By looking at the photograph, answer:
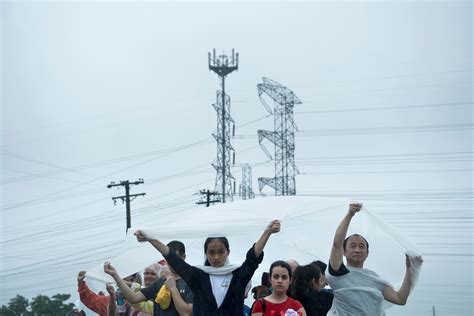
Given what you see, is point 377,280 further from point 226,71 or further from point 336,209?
point 226,71

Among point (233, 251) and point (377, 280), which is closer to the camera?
point (377, 280)

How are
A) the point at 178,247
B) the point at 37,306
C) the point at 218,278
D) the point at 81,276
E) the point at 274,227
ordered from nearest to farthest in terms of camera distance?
the point at 274,227 < the point at 218,278 < the point at 178,247 < the point at 81,276 < the point at 37,306

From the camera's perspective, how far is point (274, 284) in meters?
7.36

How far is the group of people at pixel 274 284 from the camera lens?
23.9ft

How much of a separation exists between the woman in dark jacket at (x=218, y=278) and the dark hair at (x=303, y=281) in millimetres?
590

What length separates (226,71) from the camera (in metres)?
42.5

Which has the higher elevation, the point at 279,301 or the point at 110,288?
the point at 279,301

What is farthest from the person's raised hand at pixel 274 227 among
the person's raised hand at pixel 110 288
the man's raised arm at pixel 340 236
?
the person's raised hand at pixel 110 288

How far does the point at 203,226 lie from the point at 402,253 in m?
2.14

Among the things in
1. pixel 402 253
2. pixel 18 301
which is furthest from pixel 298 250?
pixel 18 301

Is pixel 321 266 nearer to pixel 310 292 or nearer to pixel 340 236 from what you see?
pixel 310 292

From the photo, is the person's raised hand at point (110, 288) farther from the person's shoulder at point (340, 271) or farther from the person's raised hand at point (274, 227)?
the person's shoulder at point (340, 271)

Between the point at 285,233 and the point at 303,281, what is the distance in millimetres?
1496

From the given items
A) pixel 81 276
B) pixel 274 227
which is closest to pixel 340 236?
pixel 274 227
